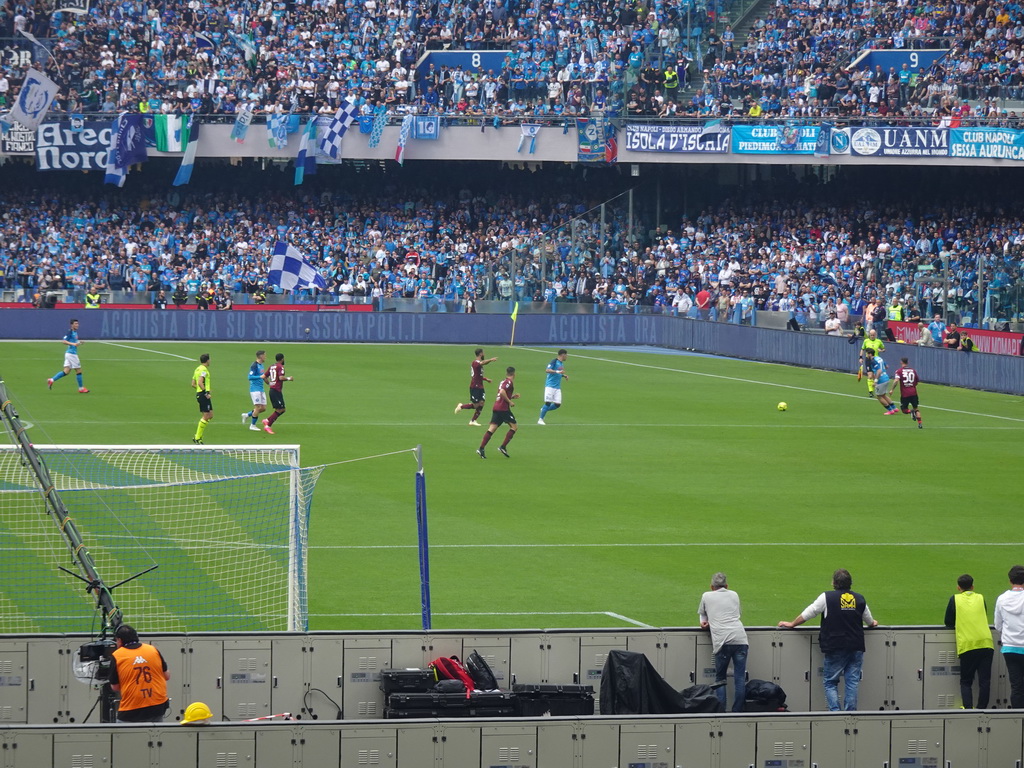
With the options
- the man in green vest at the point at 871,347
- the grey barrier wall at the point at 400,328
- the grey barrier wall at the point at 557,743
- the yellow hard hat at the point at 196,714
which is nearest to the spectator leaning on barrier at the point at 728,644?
the grey barrier wall at the point at 557,743

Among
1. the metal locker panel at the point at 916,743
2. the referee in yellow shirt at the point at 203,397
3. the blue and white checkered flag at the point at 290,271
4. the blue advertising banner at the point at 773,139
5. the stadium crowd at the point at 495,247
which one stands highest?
the blue advertising banner at the point at 773,139

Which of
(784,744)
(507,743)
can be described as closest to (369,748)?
(507,743)

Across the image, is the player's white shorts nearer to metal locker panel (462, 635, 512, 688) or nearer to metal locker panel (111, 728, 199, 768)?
metal locker panel (462, 635, 512, 688)

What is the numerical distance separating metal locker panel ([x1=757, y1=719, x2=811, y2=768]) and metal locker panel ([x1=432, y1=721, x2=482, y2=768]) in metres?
1.99

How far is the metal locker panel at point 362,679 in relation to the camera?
38.1 ft

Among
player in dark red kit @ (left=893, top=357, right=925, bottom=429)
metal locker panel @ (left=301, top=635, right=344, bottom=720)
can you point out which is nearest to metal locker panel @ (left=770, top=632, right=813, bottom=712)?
metal locker panel @ (left=301, top=635, right=344, bottom=720)

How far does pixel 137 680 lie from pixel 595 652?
3.63 meters

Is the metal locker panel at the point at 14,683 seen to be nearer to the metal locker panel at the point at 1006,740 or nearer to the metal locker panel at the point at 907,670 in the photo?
the metal locker panel at the point at 907,670

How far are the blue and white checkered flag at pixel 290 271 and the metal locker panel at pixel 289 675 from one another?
1528 inches

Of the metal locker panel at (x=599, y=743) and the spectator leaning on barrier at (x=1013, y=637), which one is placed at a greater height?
the spectator leaning on barrier at (x=1013, y=637)

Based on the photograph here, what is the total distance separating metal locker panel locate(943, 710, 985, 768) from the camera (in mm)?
10156

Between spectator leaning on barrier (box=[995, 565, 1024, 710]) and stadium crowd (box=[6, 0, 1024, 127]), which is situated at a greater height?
stadium crowd (box=[6, 0, 1024, 127])

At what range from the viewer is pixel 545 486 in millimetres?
24859

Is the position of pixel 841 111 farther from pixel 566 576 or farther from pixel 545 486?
pixel 566 576
